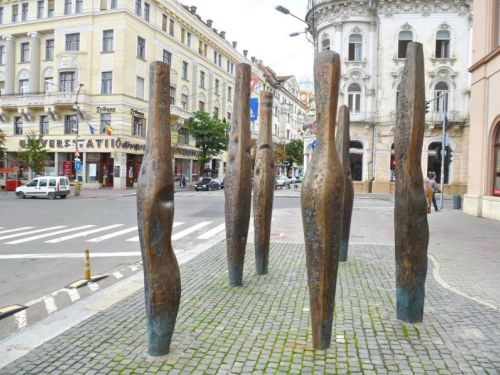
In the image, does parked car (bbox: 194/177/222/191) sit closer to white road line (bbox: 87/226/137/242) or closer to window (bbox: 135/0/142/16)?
window (bbox: 135/0/142/16)

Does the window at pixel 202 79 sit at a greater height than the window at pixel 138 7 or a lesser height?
lesser

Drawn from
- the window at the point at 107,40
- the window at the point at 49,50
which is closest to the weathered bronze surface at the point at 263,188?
the window at the point at 107,40

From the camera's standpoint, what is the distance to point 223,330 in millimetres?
4914

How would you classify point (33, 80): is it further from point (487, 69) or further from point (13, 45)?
point (487, 69)

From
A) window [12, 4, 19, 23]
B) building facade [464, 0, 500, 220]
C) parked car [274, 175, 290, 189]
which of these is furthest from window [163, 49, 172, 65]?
building facade [464, 0, 500, 220]

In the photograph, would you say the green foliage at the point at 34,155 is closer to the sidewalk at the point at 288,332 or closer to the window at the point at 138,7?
the window at the point at 138,7

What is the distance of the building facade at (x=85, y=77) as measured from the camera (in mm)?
35438

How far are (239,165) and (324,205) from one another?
2.44 meters

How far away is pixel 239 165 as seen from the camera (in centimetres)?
655

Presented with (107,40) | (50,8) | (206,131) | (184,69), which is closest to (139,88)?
(107,40)

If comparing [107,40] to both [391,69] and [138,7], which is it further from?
[391,69]

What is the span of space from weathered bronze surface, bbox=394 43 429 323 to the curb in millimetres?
4638

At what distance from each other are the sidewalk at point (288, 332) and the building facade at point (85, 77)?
29.5m

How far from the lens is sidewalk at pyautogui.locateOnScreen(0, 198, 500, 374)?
13.3 feet
